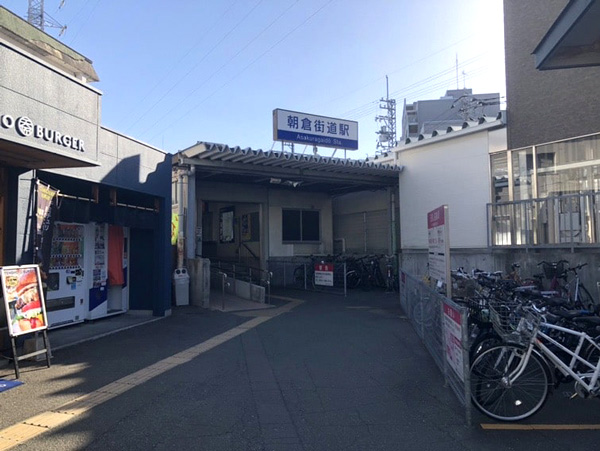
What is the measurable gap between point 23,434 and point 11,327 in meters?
2.25

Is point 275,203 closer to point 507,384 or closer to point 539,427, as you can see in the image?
point 507,384

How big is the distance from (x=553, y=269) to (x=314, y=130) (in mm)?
9873

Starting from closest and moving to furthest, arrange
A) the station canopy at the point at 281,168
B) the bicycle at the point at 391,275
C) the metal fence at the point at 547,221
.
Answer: the metal fence at the point at 547,221 < the station canopy at the point at 281,168 < the bicycle at the point at 391,275

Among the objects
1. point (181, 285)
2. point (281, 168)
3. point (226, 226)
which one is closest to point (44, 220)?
point (181, 285)

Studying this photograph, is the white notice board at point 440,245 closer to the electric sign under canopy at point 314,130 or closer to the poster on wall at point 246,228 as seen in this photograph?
the electric sign under canopy at point 314,130

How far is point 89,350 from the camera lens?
7.74 m

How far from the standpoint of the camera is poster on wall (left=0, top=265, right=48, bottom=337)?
6273 millimetres

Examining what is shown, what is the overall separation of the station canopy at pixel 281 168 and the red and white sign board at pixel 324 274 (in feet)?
9.95

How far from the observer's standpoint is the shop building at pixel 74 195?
6203mm

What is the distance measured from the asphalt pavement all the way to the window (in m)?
10.4

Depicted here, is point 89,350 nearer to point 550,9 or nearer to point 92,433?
point 92,433

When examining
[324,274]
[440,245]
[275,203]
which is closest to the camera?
[440,245]

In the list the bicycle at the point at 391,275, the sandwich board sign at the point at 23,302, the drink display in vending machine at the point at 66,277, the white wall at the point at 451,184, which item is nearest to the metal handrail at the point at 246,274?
the bicycle at the point at 391,275

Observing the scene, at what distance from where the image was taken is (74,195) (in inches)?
364
